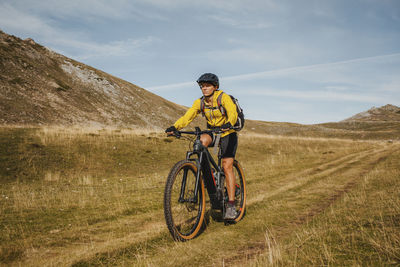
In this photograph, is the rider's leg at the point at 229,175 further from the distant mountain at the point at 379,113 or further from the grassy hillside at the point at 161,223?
the distant mountain at the point at 379,113

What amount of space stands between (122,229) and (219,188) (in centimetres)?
207

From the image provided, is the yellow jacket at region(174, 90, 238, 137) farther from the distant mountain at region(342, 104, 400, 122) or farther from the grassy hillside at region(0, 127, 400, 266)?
the distant mountain at region(342, 104, 400, 122)

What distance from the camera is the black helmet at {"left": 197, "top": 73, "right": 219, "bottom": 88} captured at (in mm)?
4965

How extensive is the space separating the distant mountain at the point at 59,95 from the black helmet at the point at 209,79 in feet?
106

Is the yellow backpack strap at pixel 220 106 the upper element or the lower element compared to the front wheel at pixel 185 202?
upper

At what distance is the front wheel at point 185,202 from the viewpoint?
415 cm

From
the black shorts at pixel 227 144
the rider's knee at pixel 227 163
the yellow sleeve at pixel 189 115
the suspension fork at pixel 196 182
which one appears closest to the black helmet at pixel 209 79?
the yellow sleeve at pixel 189 115

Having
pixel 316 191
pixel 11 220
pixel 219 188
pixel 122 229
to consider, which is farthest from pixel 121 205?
pixel 316 191

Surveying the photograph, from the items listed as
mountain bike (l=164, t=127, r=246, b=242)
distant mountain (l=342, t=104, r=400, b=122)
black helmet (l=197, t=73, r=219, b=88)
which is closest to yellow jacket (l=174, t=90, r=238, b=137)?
black helmet (l=197, t=73, r=219, b=88)

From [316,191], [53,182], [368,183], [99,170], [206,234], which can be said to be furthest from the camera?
[99,170]

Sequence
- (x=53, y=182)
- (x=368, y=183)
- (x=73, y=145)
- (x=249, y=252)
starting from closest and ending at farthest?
(x=249, y=252) → (x=368, y=183) → (x=53, y=182) → (x=73, y=145)

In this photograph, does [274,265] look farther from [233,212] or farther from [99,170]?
[99,170]

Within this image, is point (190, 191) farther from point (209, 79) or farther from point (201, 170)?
point (209, 79)

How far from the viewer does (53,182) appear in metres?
10.4
